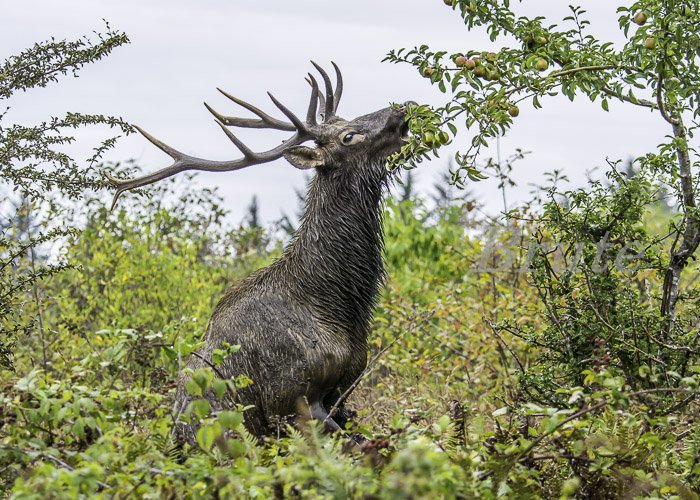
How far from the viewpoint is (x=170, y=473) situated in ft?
10.2

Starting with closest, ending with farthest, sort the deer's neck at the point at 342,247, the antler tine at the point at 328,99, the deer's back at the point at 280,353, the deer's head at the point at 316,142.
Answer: the deer's back at the point at 280,353, the deer's neck at the point at 342,247, the deer's head at the point at 316,142, the antler tine at the point at 328,99

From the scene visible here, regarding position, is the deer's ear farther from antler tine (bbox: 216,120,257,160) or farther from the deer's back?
the deer's back

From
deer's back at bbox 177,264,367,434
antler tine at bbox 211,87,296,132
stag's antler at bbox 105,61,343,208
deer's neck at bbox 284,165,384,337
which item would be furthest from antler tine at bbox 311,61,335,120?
deer's back at bbox 177,264,367,434

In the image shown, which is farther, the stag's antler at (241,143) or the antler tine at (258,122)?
the antler tine at (258,122)

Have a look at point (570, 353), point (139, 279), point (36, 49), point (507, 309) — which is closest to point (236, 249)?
point (139, 279)

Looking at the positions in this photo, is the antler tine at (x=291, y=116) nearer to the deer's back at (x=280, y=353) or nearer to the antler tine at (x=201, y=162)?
the antler tine at (x=201, y=162)

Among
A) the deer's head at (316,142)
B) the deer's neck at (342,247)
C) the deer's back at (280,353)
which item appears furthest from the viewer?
the deer's head at (316,142)

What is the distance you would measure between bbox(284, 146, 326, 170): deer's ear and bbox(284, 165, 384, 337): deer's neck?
101 millimetres

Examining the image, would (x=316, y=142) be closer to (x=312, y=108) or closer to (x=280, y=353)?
(x=312, y=108)

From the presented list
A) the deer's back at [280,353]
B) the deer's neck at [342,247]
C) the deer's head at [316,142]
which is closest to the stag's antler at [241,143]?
the deer's head at [316,142]

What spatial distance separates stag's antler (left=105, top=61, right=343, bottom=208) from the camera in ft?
18.5

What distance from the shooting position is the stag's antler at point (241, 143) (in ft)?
18.5

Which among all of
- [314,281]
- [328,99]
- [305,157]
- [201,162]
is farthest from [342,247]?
[328,99]

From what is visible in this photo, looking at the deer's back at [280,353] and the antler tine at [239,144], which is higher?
the antler tine at [239,144]
